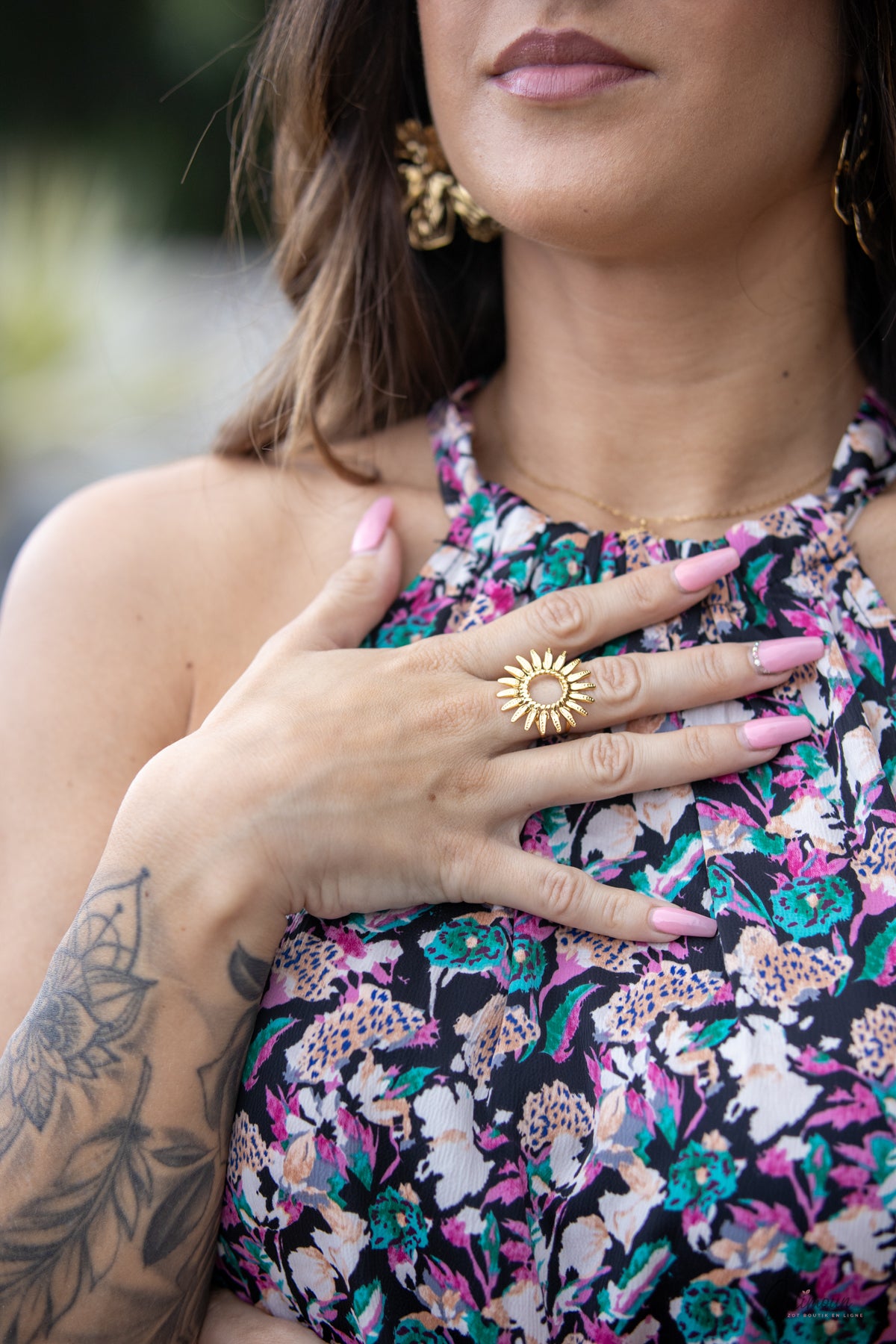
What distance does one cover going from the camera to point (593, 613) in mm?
1290

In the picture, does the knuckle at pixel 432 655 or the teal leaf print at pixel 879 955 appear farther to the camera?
the knuckle at pixel 432 655

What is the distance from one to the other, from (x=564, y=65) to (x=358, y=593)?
0.65 metres

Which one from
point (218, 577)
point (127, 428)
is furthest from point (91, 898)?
point (127, 428)

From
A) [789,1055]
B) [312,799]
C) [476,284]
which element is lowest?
[789,1055]

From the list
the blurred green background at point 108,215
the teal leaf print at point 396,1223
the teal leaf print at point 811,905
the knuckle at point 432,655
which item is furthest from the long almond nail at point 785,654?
the blurred green background at point 108,215

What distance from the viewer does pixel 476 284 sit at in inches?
72.8

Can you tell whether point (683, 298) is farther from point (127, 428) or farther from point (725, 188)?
point (127, 428)

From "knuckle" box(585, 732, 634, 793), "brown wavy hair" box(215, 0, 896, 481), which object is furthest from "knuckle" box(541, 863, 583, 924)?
"brown wavy hair" box(215, 0, 896, 481)

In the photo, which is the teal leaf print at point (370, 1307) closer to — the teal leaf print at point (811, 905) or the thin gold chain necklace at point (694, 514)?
the teal leaf print at point (811, 905)

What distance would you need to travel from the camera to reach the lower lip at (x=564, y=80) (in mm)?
1244

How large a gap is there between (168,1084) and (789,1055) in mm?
631

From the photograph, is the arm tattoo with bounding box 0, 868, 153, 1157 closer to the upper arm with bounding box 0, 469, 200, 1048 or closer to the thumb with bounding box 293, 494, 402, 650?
the upper arm with bounding box 0, 469, 200, 1048

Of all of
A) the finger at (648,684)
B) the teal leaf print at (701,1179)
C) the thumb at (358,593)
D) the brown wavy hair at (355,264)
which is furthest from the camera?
the brown wavy hair at (355,264)

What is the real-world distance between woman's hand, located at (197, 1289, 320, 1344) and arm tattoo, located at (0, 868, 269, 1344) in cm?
4
